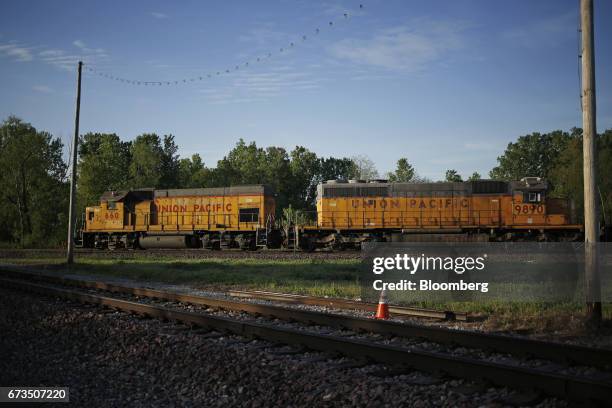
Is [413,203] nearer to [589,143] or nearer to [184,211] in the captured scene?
[184,211]

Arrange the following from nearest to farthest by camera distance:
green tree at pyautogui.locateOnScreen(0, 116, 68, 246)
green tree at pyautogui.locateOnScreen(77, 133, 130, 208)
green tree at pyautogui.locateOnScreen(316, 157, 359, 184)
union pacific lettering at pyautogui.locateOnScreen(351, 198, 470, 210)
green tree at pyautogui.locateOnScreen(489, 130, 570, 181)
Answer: union pacific lettering at pyautogui.locateOnScreen(351, 198, 470, 210) → green tree at pyautogui.locateOnScreen(0, 116, 68, 246) → green tree at pyautogui.locateOnScreen(77, 133, 130, 208) → green tree at pyautogui.locateOnScreen(316, 157, 359, 184) → green tree at pyautogui.locateOnScreen(489, 130, 570, 181)

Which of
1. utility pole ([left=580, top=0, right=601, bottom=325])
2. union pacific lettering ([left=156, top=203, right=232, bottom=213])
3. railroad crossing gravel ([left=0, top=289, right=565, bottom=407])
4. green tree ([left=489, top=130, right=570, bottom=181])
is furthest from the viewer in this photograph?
green tree ([left=489, top=130, right=570, bottom=181])

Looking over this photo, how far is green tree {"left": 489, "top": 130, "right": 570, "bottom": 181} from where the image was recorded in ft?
314

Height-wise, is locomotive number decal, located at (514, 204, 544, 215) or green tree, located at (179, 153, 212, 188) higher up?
green tree, located at (179, 153, 212, 188)

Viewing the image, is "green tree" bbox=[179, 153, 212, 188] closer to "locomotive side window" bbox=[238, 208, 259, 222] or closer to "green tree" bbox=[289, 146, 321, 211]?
"green tree" bbox=[289, 146, 321, 211]

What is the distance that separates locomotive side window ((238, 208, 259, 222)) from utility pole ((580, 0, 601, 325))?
22.8 metres

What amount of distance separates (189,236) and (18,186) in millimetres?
26100

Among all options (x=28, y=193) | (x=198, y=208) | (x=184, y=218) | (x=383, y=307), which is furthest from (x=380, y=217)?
(x=28, y=193)

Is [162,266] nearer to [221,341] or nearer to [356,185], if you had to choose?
[356,185]

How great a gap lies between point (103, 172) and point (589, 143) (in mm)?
54752

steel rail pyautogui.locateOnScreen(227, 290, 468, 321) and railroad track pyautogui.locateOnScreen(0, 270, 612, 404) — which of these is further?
steel rail pyautogui.locateOnScreen(227, 290, 468, 321)

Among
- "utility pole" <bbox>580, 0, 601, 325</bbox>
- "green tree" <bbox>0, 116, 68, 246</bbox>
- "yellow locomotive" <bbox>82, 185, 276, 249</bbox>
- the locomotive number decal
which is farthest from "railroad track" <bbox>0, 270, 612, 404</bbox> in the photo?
"green tree" <bbox>0, 116, 68, 246</bbox>

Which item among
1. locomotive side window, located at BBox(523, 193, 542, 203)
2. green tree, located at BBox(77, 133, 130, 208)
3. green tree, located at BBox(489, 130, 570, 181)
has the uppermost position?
green tree, located at BBox(489, 130, 570, 181)

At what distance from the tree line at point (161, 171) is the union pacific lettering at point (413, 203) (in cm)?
772
